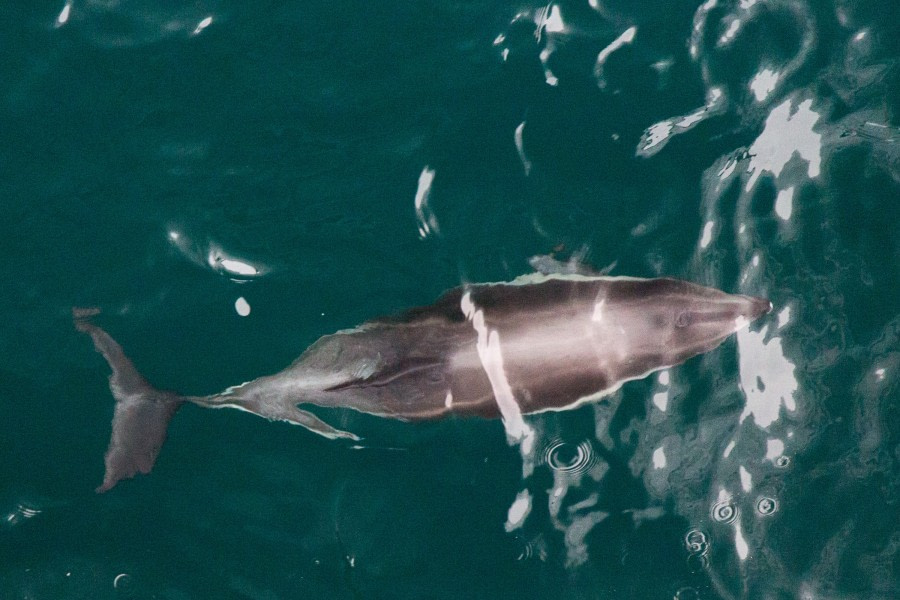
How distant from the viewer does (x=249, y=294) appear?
8.81m

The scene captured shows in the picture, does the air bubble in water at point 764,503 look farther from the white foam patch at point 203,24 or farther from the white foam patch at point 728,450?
Result: the white foam patch at point 203,24

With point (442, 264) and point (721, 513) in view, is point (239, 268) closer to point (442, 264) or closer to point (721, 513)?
point (442, 264)

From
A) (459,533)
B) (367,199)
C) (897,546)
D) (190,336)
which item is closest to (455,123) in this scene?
(367,199)

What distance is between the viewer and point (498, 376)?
8344 mm

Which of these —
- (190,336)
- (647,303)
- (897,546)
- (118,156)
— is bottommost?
(897,546)

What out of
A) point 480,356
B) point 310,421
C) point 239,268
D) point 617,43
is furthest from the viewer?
point 617,43

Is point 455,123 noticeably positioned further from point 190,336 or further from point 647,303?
point 190,336

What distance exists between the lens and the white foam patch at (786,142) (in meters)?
8.95

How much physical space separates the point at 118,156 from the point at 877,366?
763cm

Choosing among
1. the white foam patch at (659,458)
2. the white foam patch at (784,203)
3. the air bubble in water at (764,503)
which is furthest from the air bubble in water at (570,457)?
the white foam patch at (784,203)

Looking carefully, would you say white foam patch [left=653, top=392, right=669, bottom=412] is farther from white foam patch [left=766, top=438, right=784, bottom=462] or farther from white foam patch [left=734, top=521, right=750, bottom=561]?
white foam patch [left=734, top=521, right=750, bottom=561]

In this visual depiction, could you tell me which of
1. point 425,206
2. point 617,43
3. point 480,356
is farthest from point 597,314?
point 617,43

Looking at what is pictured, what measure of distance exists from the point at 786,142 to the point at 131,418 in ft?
22.4

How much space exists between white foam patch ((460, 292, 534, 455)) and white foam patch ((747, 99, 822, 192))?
3.02 m
